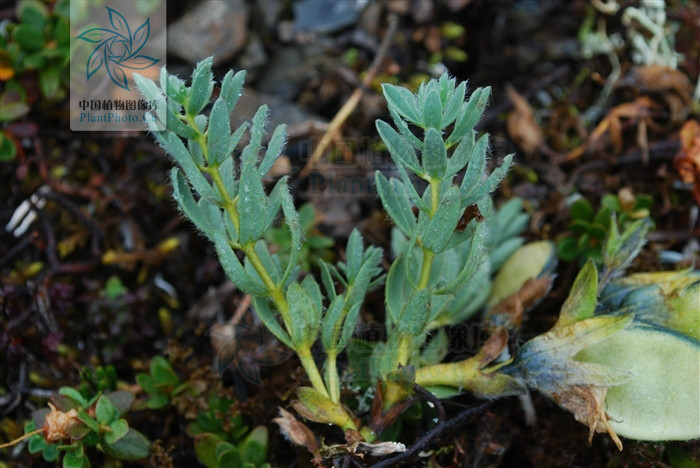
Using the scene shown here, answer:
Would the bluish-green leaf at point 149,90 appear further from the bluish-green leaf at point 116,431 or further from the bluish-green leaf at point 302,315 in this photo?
the bluish-green leaf at point 116,431

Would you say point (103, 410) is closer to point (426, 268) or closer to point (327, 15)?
point (426, 268)

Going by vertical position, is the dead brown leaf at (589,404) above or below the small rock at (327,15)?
below

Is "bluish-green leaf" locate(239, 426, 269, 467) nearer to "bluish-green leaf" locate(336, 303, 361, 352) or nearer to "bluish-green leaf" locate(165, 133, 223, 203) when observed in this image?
"bluish-green leaf" locate(336, 303, 361, 352)

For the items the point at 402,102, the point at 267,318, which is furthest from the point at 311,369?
the point at 402,102

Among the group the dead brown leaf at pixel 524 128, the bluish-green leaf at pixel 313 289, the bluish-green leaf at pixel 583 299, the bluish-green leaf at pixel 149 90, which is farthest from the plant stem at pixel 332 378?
the dead brown leaf at pixel 524 128

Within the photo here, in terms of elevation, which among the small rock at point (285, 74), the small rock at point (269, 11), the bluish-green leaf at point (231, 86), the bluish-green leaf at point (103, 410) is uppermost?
the small rock at point (269, 11)

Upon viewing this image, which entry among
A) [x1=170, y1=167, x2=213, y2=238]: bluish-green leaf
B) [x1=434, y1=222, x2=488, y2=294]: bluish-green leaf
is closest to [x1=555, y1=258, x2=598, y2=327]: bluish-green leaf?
[x1=434, y1=222, x2=488, y2=294]: bluish-green leaf

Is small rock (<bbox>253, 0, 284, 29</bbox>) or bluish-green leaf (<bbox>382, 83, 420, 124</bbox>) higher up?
small rock (<bbox>253, 0, 284, 29</bbox>)
